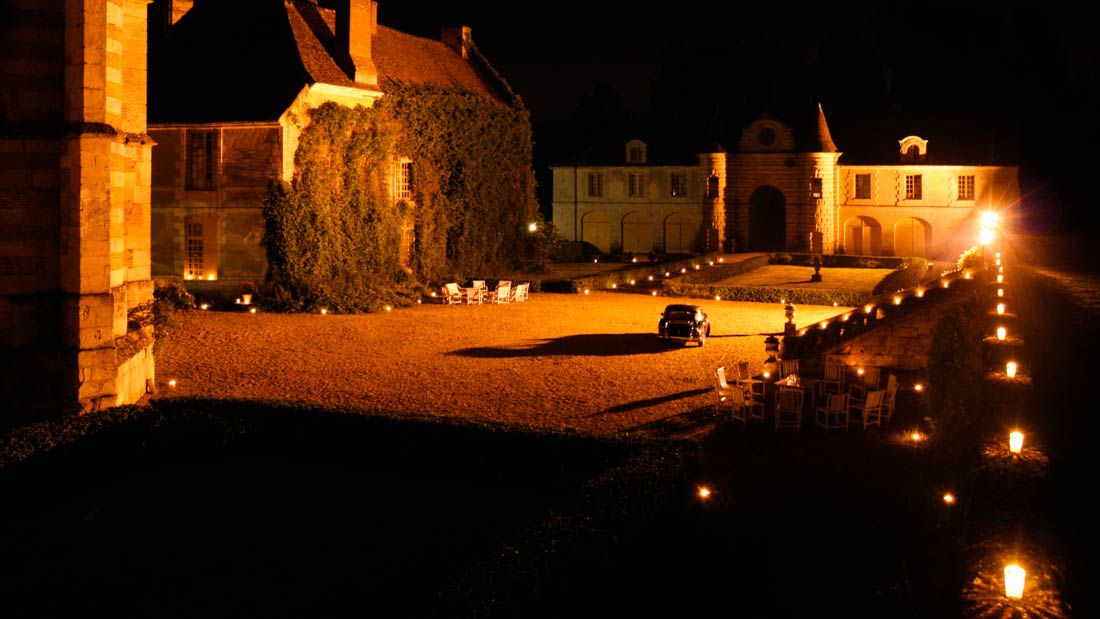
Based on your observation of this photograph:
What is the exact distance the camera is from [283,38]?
114ft

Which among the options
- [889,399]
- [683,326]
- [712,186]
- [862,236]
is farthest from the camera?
[862,236]

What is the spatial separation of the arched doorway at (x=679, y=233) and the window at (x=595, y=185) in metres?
4.64

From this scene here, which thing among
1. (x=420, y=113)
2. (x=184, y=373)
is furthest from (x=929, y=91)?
(x=184, y=373)

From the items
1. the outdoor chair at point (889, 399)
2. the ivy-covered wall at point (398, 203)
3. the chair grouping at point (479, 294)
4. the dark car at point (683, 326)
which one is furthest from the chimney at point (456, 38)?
the outdoor chair at point (889, 399)

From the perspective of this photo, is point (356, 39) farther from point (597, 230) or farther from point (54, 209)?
point (597, 230)

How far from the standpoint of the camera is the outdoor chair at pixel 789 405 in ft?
53.0

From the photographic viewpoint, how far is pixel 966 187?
5509 centimetres

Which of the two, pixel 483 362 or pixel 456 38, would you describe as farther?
pixel 456 38

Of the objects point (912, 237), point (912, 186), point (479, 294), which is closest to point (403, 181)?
point (479, 294)

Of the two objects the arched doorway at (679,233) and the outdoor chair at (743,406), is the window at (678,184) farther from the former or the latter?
the outdoor chair at (743,406)

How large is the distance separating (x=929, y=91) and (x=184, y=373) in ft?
188

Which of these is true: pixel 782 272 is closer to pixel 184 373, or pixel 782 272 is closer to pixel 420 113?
pixel 420 113

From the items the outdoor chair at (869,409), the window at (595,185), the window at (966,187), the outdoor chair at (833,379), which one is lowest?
the outdoor chair at (869,409)

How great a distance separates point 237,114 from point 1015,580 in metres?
31.6
